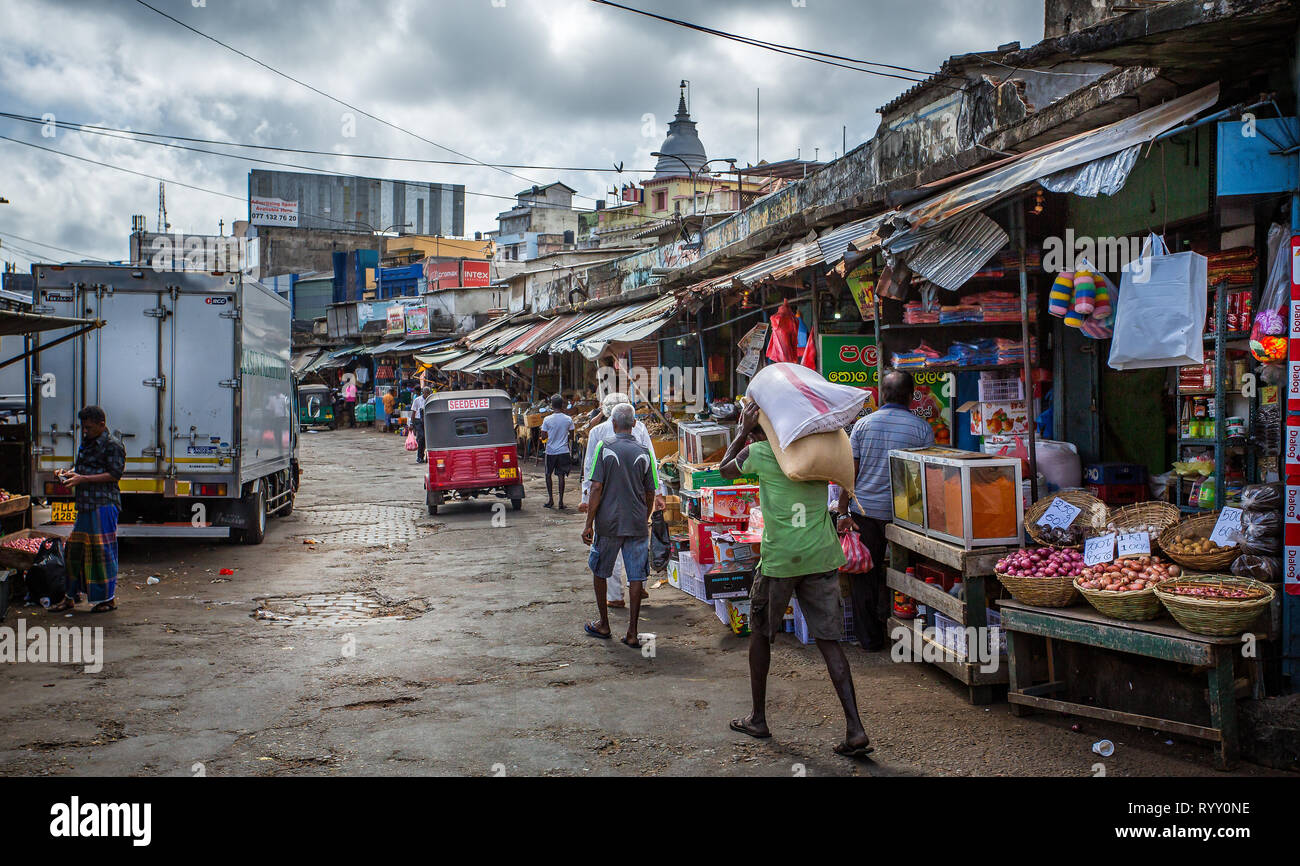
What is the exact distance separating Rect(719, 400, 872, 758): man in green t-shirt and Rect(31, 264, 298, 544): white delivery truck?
808 cm

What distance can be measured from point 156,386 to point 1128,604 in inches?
404

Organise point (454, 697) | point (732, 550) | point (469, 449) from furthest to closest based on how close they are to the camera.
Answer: point (469, 449) → point (732, 550) → point (454, 697)

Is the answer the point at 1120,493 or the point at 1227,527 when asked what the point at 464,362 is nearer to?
the point at 1120,493

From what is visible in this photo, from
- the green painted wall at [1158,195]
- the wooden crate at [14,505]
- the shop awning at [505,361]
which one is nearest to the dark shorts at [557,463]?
the shop awning at [505,361]

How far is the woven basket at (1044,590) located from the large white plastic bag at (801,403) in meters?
1.41

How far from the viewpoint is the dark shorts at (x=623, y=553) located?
7680mm

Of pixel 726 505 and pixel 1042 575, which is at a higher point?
pixel 726 505

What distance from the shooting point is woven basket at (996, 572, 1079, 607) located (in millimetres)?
5340

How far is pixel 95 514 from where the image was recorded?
8.44 metres

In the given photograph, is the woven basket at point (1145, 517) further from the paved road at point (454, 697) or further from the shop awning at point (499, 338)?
the shop awning at point (499, 338)

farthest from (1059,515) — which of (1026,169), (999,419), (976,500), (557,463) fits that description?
(557,463)

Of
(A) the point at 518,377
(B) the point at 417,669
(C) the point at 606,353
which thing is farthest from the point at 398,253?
(B) the point at 417,669

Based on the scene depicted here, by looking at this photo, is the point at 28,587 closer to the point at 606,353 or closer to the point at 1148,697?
the point at 1148,697

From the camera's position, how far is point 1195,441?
6.36 m
